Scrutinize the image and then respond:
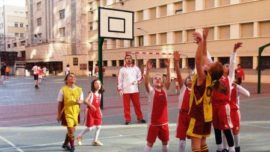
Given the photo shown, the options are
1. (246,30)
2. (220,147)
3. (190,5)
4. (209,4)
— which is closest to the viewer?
(220,147)

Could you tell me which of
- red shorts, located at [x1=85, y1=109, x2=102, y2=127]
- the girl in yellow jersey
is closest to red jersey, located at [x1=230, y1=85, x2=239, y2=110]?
the girl in yellow jersey

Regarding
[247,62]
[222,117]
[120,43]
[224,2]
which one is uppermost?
[224,2]

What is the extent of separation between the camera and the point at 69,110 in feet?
23.8

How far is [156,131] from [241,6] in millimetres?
32683

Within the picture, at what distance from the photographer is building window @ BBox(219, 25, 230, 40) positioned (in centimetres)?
3823

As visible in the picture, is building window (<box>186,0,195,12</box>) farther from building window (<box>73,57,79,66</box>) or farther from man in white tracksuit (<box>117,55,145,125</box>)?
man in white tracksuit (<box>117,55,145,125</box>)

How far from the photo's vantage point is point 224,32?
3866 cm

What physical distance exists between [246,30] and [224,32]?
8.84ft

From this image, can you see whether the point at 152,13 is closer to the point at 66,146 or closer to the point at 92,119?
the point at 92,119

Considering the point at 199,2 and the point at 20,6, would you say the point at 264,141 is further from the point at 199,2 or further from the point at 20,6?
the point at 20,6

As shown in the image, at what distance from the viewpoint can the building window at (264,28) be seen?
113 feet

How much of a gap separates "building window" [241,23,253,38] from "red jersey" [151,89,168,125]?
31.5 metres

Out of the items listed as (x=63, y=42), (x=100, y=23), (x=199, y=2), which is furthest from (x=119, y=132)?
(x=63, y=42)

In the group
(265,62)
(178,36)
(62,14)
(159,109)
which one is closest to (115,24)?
(159,109)
